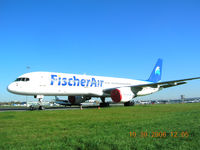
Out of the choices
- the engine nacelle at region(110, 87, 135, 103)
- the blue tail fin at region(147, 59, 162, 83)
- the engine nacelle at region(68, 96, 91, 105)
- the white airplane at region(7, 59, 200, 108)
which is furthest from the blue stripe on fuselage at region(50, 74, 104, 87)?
the blue tail fin at region(147, 59, 162, 83)

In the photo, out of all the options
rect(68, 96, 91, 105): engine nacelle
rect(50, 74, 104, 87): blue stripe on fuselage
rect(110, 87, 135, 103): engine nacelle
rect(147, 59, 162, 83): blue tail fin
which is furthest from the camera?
rect(147, 59, 162, 83): blue tail fin

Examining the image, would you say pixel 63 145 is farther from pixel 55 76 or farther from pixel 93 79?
pixel 93 79

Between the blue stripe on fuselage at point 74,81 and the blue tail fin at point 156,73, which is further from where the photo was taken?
the blue tail fin at point 156,73

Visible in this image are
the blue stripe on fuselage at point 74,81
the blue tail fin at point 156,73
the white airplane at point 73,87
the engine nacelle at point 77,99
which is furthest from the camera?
the blue tail fin at point 156,73

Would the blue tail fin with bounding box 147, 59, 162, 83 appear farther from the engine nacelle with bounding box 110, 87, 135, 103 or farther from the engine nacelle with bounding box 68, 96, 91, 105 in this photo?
the engine nacelle with bounding box 68, 96, 91, 105

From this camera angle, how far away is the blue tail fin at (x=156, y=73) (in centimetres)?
3742

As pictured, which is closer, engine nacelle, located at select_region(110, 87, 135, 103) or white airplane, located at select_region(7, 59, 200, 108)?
white airplane, located at select_region(7, 59, 200, 108)

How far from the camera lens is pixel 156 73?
37.8 metres

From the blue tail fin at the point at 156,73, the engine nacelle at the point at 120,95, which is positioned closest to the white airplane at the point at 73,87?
the engine nacelle at the point at 120,95

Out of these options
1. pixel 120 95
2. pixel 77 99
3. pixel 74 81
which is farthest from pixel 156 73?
pixel 74 81

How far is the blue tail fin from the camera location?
Result: 37425 mm

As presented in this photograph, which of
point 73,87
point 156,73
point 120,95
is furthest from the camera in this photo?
point 156,73

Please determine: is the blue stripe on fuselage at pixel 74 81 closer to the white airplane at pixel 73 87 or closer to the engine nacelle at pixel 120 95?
the white airplane at pixel 73 87

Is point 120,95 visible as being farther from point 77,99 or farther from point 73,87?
point 77,99
